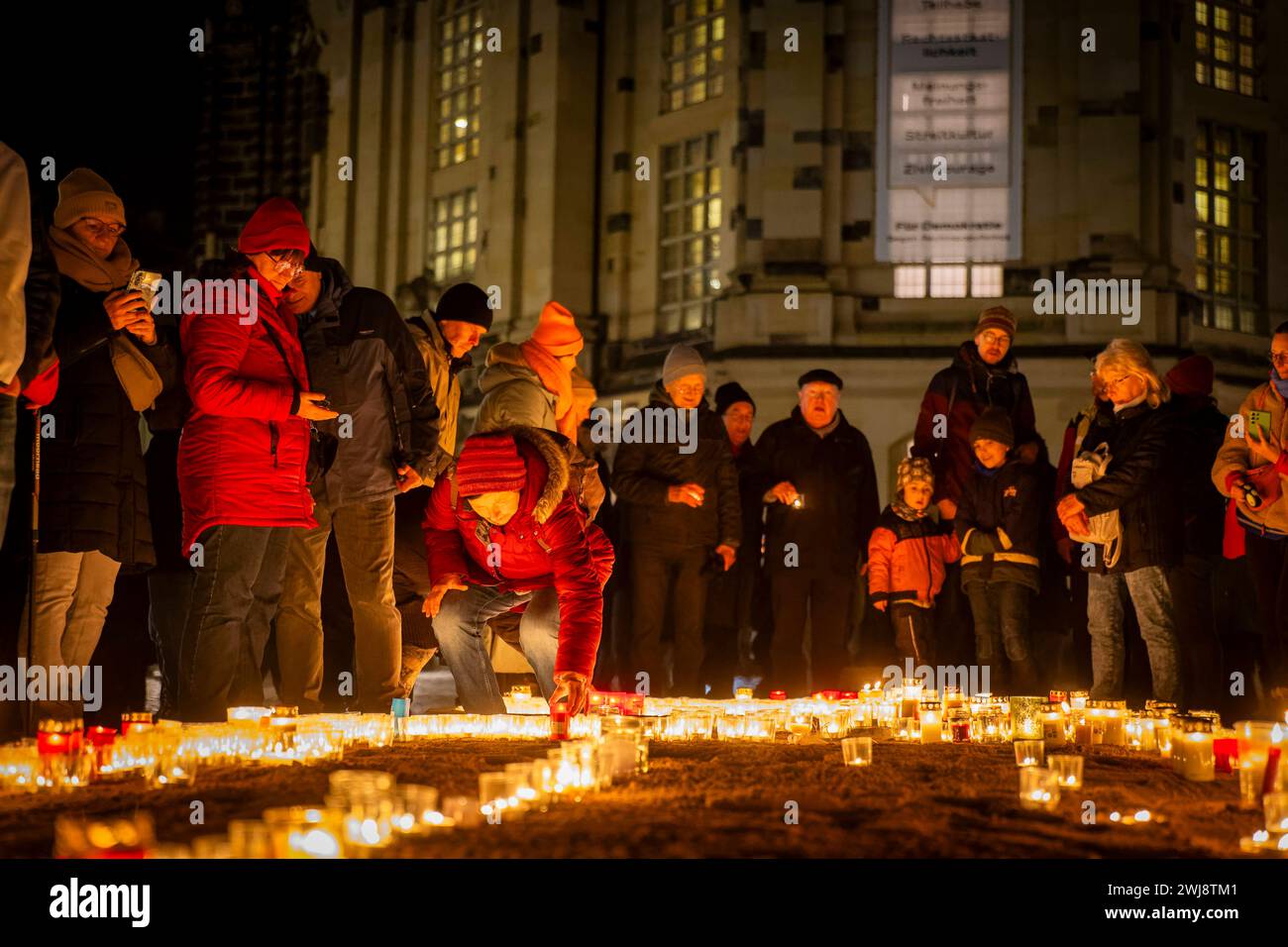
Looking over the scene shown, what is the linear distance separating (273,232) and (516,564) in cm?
180

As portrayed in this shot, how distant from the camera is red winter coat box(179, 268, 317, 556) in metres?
7.24

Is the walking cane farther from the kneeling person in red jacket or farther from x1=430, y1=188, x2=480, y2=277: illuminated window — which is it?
x1=430, y1=188, x2=480, y2=277: illuminated window

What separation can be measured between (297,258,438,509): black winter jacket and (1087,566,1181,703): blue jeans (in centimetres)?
388

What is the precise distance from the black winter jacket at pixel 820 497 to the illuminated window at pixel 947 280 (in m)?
10.4

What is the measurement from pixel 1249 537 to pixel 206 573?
17.3 feet

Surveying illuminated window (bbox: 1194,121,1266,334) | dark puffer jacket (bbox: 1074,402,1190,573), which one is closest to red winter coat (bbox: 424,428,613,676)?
dark puffer jacket (bbox: 1074,402,1190,573)

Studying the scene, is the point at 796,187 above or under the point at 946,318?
above

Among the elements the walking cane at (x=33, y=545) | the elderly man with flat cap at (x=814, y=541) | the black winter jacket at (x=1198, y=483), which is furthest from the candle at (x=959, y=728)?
the walking cane at (x=33, y=545)

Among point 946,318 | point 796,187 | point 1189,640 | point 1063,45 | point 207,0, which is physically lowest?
point 1189,640

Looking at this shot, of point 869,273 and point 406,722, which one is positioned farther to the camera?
point 869,273

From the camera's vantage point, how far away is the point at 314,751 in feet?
20.6
